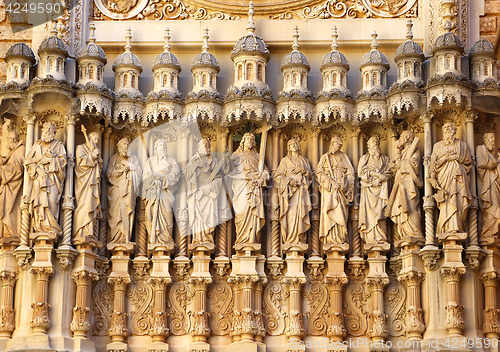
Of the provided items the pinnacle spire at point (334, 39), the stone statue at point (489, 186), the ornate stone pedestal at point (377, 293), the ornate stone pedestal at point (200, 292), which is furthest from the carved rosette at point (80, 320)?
the stone statue at point (489, 186)

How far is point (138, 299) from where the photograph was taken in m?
20.9

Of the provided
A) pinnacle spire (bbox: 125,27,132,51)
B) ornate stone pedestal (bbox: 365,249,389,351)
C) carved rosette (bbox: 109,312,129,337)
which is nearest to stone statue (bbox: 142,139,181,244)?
carved rosette (bbox: 109,312,129,337)

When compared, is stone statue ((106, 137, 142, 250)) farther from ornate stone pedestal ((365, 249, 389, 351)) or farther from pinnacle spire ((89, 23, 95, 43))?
ornate stone pedestal ((365, 249, 389, 351))

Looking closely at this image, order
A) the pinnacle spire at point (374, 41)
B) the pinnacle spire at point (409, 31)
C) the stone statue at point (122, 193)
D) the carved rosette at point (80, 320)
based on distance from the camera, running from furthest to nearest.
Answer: the pinnacle spire at point (374, 41) → the pinnacle spire at point (409, 31) → the stone statue at point (122, 193) → the carved rosette at point (80, 320)

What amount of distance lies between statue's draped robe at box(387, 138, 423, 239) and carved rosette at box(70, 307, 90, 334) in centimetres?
544

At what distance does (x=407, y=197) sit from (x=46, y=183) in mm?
6140

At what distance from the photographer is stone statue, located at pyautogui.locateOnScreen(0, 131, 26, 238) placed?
68.0 ft

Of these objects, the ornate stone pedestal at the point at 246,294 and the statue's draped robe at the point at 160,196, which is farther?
the statue's draped robe at the point at 160,196

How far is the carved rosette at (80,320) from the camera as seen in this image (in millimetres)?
20156

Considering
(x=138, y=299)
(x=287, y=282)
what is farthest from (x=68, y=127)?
(x=287, y=282)

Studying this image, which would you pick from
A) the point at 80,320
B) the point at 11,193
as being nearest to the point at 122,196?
A: the point at 11,193

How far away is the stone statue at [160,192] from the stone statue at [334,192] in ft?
8.43

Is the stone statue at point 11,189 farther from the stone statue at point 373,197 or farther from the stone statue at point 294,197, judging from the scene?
the stone statue at point 373,197

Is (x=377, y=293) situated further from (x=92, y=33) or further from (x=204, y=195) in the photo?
(x=92, y=33)
